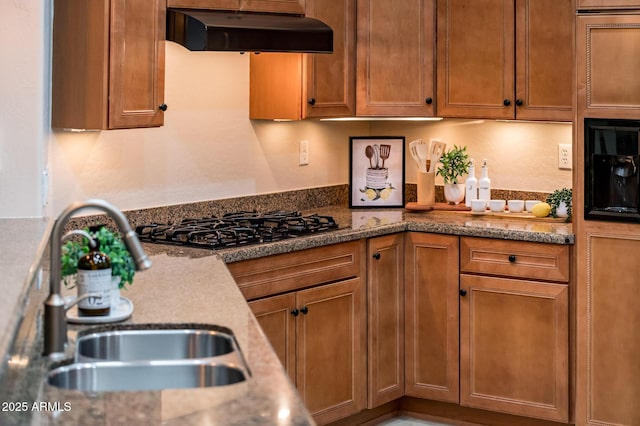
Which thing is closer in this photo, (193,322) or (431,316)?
(193,322)

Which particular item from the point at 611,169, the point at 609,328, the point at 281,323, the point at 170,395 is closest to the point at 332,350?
the point at 281,323

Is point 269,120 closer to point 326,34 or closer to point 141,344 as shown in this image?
point 326,34

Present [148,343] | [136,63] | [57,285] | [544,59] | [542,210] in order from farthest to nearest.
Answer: [542,210], [544,59], [136,63], [148,343], [57,285]

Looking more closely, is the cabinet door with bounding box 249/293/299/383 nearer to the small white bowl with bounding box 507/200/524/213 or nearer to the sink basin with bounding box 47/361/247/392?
the small white bowl with bounding box 507/200/524/213

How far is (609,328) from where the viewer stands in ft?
13.2

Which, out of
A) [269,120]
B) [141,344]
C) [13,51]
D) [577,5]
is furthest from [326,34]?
[141,344]

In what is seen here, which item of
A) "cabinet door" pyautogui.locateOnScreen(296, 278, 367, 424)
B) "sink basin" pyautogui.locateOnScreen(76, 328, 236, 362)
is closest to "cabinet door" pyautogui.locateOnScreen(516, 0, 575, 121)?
"cabinet door" pyautogui.locateOnScreen(296, 278, 367, 424)

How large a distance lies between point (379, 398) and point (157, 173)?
1380 millimetres

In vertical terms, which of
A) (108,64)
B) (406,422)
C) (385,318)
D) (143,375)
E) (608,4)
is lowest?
(406,422)

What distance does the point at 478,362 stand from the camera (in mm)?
4336

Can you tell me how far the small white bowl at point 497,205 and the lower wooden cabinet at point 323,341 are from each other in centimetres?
80

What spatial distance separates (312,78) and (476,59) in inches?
29.5

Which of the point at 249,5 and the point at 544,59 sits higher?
the point at 249,5

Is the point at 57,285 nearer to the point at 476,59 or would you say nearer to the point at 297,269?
the point at 297,269
